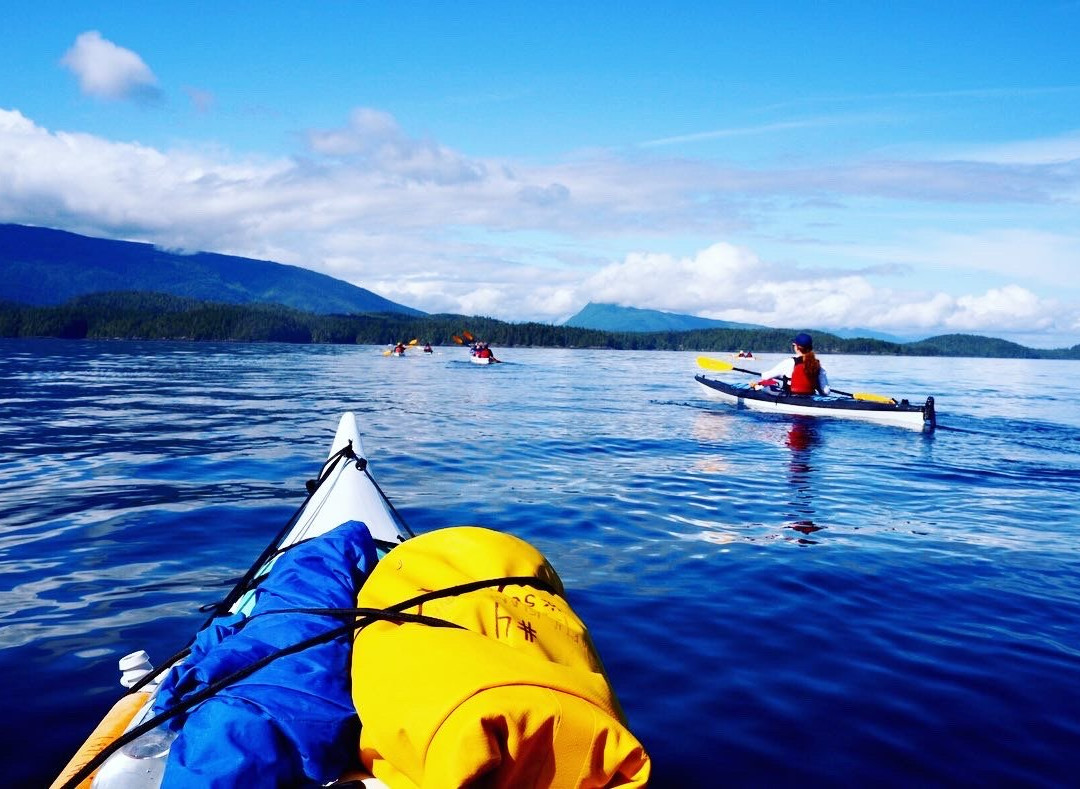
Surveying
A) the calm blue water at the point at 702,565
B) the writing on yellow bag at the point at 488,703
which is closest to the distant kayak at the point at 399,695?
the writing on yellow bag at the point at 488,703

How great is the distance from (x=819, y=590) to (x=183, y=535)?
7.42m

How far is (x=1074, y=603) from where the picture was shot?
7387 millimetres

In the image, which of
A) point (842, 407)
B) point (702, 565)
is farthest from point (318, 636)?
point (842, 407)

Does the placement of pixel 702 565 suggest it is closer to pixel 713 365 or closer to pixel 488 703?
pixel 488 703

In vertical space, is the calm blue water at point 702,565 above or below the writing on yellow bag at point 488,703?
below

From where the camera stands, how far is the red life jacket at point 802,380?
76.4ft

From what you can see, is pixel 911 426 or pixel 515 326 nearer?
pixel 911 426

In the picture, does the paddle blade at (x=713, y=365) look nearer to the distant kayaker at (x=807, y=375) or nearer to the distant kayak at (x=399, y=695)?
the distant kayaker at (x=807, y=375)

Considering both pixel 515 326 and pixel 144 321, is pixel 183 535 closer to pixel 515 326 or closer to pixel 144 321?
pixel 144 321

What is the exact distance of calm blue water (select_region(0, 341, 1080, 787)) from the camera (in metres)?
4.80

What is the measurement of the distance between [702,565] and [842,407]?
16.1m

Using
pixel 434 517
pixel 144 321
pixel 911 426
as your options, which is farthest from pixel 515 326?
pixel 434 517

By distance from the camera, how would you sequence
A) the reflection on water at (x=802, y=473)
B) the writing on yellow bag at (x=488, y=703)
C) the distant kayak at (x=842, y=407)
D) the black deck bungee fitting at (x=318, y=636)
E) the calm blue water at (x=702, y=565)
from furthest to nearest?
the distant kayak at (x=842, y=407) → the reflection on water at (x=802, y=473) → the calm blue water at (x=702, y=565) → the black deck bungee fitting at (x=318, y=636) → the writing on yellow bag at (x=488, y=703)

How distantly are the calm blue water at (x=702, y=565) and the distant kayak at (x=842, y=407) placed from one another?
2.45 feet
